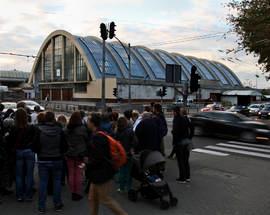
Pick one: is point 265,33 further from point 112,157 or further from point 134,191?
point 112,157

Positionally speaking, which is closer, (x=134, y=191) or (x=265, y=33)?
(x=134, y=191)

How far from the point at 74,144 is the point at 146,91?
6781 centimetres

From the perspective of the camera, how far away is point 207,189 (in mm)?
8422

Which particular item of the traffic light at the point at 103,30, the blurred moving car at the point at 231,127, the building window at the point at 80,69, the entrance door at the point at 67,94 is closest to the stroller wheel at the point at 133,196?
the blurred moving car at the point at 231,127

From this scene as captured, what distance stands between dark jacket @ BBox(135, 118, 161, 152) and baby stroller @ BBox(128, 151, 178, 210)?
0.86 feet

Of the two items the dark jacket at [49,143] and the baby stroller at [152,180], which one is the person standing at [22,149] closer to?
the dark jacket at [49,143]

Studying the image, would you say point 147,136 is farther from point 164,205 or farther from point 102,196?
point 102,196

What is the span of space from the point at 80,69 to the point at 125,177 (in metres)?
72.8

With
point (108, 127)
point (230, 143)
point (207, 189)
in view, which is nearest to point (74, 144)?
point (108, 127)

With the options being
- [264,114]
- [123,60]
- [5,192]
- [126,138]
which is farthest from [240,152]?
[123,60]

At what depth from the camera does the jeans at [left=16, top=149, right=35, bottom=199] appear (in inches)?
278

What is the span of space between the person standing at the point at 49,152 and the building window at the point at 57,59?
80874 mm

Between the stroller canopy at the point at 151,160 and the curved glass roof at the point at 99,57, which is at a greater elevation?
the curved glass roof at the point at 99,57

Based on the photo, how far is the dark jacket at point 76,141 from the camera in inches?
286
